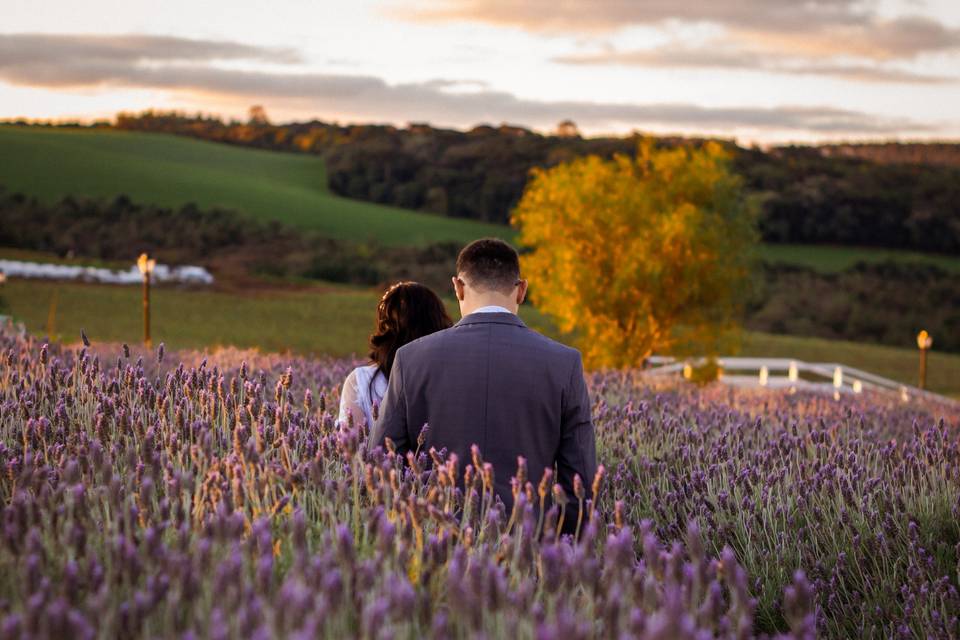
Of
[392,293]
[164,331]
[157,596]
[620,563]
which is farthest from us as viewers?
[164,331]

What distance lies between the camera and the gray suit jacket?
155 inches

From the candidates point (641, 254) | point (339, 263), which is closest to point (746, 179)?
point (339, 263)

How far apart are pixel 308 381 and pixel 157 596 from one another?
20.2 ft

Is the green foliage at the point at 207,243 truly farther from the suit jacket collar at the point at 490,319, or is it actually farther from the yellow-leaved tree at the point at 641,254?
the suit jacket collar at the point at 490,319

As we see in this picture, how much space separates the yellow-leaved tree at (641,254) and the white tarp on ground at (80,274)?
22306 mm

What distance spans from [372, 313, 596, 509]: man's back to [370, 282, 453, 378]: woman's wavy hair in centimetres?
99

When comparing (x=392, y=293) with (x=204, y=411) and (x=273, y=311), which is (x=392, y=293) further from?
(x=273, y=311)

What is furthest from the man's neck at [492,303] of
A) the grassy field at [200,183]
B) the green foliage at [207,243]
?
the grassy field at [200,183]

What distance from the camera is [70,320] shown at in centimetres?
2888

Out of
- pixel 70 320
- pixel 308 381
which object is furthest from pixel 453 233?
pixel 308 381

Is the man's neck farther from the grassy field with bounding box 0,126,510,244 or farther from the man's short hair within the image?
the grassy field with bounding box 0,126,510,244

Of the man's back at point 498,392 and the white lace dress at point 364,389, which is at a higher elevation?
the man's back at point 498,392

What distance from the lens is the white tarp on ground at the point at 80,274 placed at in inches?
1471

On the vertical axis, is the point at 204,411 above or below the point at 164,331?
above
